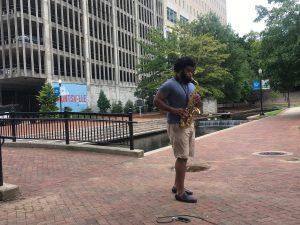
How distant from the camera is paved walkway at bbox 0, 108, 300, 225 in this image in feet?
15.9

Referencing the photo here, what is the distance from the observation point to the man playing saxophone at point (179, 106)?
5.39 metres

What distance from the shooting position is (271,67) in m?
29.1

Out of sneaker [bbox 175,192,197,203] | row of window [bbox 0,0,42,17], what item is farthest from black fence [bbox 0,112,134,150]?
row of window [bbox 0,0,42,17]

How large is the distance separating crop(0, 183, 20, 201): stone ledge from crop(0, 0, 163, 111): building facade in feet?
113

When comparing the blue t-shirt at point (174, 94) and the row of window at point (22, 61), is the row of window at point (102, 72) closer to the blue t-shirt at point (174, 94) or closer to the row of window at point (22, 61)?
the row of window at point (22, 61)

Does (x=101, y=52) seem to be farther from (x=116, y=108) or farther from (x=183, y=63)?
(x=183, y=63)

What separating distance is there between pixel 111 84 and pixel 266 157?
152 feet

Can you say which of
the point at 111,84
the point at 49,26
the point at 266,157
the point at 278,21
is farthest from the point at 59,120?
the point at 111,84

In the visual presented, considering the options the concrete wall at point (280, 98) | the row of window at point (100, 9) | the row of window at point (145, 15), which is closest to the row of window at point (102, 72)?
the row of window at point (100, 9)

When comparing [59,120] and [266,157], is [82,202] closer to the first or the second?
[266,157]

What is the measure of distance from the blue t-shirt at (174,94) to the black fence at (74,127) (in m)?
4.88

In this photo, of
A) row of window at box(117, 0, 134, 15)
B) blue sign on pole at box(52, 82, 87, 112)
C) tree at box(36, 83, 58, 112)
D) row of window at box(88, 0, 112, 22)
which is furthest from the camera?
row of window at box(117, 0, 134, 15)

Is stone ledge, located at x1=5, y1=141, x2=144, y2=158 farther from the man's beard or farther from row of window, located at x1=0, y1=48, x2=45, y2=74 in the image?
row of window, located at x1=0, y1=48, x2=45, y2=74

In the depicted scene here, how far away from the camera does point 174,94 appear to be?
544 cm
